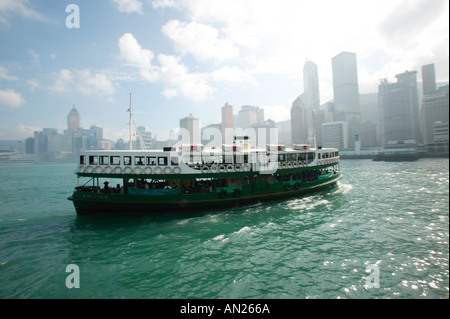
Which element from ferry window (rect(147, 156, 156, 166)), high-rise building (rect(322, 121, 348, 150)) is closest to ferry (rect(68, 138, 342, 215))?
ferry window (rect(147, 156, 156, 166))

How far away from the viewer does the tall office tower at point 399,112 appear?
117188 mm

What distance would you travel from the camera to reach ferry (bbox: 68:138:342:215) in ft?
53.1

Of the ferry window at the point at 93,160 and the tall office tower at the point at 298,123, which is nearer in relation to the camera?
the ferry window at the point at 93,160

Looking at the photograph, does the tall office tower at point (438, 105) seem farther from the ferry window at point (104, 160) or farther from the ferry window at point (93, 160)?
the ferry window at point (93, 160)

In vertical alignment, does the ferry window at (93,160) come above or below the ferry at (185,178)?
above

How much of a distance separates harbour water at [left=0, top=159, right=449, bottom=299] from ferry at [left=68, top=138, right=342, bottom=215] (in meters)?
1.23

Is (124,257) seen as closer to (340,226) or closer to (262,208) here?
(262,208)

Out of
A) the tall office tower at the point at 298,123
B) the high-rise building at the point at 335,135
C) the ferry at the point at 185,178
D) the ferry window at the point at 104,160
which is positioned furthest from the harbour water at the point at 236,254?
the tall office tower at the point at 298,123

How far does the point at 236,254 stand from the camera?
9.75m

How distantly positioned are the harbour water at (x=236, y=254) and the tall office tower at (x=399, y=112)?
13413cm

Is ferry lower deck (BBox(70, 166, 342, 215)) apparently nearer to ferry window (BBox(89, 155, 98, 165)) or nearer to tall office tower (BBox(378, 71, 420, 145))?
ferry window (BBox(89, 155, 98, 165))

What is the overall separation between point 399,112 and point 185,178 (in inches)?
6216

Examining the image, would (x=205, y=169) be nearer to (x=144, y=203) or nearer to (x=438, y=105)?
(x=144, y=203)
